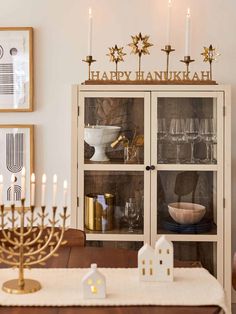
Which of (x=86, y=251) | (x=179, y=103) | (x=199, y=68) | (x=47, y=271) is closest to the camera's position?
(x=47, y=271)

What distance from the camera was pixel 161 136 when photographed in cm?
310

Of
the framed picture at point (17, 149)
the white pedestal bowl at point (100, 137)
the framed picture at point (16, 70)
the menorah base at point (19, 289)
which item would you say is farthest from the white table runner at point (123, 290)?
the framed picture at point (16, 70)

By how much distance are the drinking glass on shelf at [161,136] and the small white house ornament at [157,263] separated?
1.25 metres

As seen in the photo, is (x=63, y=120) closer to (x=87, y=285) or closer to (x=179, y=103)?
(x=179, y=103)

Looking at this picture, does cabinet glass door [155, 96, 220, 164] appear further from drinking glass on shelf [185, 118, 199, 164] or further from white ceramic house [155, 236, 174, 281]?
white ceramic house [155, 236, 174, 281]

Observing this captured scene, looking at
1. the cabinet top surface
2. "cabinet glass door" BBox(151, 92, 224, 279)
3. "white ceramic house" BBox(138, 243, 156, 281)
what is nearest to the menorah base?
"white ceramic house" BBox(138, 243, 156, 281)

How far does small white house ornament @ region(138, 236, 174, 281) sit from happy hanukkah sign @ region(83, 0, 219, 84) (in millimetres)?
1425

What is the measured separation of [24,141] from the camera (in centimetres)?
345

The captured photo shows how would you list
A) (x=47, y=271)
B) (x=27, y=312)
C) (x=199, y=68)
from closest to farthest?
(x=27, y=312) → (x=47, y=271) → (x=199, y=68)

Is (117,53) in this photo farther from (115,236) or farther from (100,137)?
(115,236)

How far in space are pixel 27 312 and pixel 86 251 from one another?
739 mm

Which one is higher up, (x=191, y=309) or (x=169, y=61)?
(x=169, y=61)

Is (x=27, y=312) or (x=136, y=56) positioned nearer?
(x=27, y=312)

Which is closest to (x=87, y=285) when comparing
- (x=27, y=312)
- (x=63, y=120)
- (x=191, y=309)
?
(x=27, y=312)
